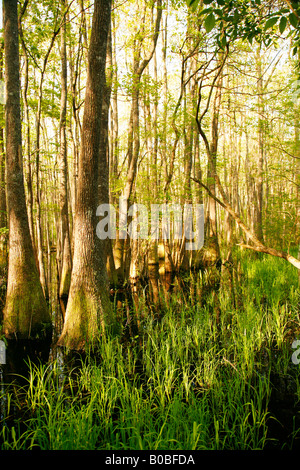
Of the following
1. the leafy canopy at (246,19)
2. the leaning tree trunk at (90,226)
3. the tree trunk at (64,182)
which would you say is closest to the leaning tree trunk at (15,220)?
the leaning tree trunk at (90,226)

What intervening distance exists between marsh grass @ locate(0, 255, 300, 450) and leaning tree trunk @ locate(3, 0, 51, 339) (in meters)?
1.03

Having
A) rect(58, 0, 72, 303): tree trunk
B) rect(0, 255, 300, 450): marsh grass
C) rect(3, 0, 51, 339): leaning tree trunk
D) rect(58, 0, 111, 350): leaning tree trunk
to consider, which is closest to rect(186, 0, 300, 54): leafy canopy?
rect(58, 0, 111, 350): leaning tree trunk

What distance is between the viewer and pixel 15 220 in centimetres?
442

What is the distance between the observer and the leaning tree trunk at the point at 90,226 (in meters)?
3.86

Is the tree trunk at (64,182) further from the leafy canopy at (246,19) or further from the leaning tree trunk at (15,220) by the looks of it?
the leafy canopy at (246,19)

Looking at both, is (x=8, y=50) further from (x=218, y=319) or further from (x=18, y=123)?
(x=218, y=319)

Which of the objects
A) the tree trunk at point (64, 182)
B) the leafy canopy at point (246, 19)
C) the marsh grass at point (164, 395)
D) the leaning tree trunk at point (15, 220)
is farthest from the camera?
the tree trunk at point (64, 182)

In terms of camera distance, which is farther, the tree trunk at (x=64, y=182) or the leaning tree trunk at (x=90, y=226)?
Result: the tree trunk at (x=64, y=182)

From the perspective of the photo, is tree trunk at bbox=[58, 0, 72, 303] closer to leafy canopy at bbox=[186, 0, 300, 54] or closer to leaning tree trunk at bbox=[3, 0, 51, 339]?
leaning tree trunk at bbox=[3, 0, 51, 339]

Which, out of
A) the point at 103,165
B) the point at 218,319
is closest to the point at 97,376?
the point at 218,319

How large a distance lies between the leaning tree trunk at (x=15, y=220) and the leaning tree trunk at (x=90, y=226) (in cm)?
95

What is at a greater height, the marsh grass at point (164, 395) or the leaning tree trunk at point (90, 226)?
the leaning tree trunk at point (90, 226)

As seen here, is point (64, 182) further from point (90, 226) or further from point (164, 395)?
point (164, 395)

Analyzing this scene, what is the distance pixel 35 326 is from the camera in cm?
455
